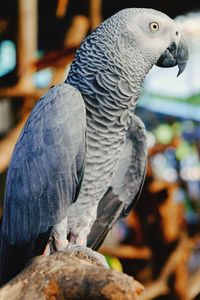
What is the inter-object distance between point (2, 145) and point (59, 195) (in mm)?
638

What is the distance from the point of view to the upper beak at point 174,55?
1.21 m

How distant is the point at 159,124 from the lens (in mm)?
5176

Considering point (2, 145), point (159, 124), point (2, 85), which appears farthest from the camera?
point (159, 124)

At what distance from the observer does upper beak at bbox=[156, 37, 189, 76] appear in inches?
47.8

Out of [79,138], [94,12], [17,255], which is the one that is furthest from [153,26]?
[94,12]

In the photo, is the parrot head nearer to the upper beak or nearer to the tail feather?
the upper beak

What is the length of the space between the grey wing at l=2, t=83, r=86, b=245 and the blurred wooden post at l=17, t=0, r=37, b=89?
2.18 feet

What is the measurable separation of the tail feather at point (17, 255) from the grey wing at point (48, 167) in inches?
0.5

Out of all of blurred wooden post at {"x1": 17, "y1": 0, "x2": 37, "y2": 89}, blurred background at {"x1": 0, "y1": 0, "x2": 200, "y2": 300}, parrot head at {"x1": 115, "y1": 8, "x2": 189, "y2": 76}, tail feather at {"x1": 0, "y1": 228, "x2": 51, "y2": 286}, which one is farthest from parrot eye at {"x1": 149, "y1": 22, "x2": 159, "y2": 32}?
blurred wooden post at {"x1": 17, "y1": 0, "x2": 37, "y2": 89}

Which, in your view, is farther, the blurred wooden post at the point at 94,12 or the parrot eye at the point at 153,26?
the blurred wooden post at the point at 94,12

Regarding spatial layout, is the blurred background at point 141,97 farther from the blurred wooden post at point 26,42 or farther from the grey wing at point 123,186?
the grey wing at point 123,186

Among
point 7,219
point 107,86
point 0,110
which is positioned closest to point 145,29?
point 107,86

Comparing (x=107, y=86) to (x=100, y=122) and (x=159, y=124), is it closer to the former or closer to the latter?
(x=100, y=122)

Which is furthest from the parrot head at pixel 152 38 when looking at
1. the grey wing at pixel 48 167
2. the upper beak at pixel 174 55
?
the grey wing at pixel 48 167
